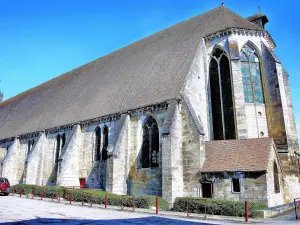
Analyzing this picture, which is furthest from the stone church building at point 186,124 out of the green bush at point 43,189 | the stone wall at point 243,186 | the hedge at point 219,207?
the green bush at point 43,189

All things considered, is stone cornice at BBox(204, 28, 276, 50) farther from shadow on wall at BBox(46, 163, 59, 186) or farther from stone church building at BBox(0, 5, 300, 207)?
shadow on wall at BBox(46, 163, 59, 186)

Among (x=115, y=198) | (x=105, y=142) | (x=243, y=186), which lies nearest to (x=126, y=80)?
(x=105, y=142)

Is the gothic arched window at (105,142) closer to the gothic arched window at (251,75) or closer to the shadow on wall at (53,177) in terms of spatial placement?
the shadow on wall at (53,177)

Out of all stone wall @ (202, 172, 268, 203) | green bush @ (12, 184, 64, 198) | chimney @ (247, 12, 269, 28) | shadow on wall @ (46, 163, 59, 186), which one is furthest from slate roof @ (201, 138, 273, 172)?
shadow on wall @ (46, 163, 59, 186)

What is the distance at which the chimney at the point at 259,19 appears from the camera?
78.9 ft

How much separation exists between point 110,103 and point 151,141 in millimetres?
5679

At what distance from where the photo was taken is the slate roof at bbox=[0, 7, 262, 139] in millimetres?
20328

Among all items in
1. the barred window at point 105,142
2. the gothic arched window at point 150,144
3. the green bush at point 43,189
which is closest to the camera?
the gothic arched window at point 150,144

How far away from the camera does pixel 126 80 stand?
78.1ft

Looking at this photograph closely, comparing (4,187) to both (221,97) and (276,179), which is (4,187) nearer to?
(221,97)

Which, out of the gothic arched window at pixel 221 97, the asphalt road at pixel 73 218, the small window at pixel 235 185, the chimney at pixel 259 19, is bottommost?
the asphalt road at pixel 73 218

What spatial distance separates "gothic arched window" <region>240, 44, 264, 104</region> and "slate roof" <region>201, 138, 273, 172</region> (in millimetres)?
5061

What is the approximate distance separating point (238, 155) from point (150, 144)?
585 cm

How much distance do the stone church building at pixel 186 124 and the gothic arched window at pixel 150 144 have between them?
0.07 m
